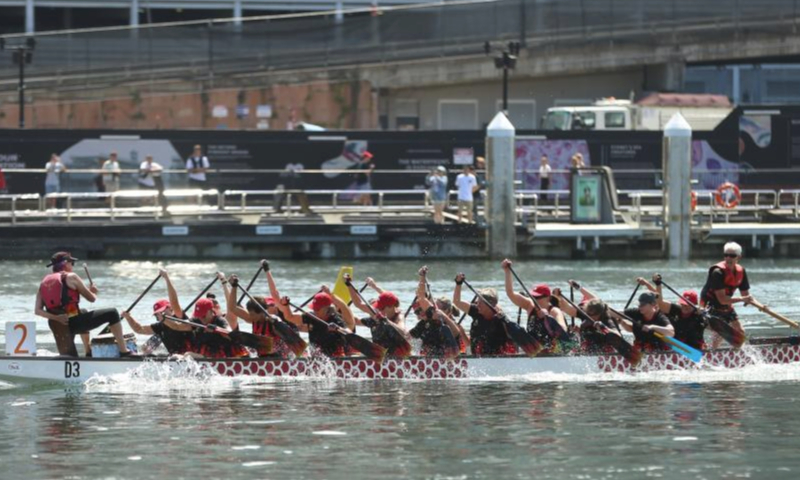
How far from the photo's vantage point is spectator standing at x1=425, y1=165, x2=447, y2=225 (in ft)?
130

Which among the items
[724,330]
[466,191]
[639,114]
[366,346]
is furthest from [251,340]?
[639,114]

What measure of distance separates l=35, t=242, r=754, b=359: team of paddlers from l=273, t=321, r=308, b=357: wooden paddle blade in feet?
0.06

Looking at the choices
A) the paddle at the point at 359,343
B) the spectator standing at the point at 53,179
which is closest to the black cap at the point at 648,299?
the paddle at the point at 359,343

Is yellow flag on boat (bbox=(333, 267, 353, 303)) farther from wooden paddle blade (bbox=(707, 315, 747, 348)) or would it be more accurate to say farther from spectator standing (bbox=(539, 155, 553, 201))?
spectator standing (bbox=(539, 155, 553, 201))

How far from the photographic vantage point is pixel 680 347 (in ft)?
75.6

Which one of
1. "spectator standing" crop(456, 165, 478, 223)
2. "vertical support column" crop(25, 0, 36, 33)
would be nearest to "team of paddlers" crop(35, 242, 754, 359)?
"spectator standing" crop(456, 165, 478, 223)

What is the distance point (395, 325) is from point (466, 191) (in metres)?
17.9

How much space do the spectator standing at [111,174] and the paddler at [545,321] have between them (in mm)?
18914

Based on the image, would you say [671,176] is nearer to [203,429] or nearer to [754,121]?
[754,121]

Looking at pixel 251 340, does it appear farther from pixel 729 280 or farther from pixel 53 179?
pixel 53 179

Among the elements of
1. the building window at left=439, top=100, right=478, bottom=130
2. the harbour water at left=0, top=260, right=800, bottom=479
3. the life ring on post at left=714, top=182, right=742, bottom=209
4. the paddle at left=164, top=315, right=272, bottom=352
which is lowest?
the harbour water at left=0, top=260, right=800, bottom=479

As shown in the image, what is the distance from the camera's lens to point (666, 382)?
2288cm

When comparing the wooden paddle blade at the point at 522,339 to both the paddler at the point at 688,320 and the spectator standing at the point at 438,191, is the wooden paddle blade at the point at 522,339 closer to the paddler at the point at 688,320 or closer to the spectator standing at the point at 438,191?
the paddler at the point at 688,320

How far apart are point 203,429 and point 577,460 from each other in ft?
14.4
